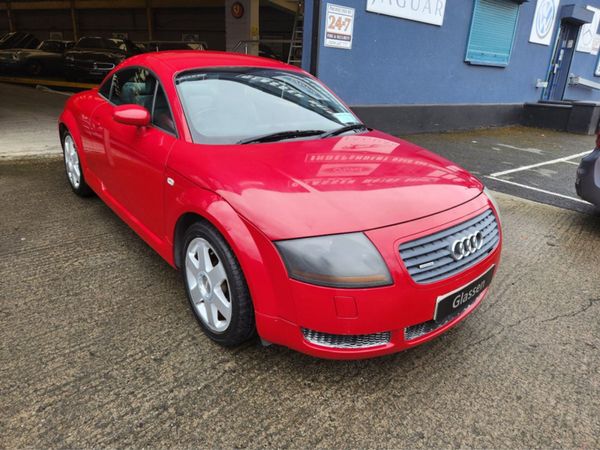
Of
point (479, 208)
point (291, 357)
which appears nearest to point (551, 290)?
point (479, 208)

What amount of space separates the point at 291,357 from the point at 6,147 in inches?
229

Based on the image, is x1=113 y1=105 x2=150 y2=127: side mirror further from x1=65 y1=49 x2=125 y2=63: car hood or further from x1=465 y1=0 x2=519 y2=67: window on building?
x1=65 y1=49 x2=125 y2=63: car hood

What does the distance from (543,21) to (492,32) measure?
2824 millimetres

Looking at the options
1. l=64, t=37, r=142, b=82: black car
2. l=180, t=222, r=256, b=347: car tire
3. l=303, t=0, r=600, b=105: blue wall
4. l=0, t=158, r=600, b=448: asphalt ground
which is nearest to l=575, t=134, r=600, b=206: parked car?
l=0, t=158, r=600, b=448: asphalt ground

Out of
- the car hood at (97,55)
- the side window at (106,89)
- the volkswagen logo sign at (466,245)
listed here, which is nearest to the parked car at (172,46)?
the car hood at (97,55)

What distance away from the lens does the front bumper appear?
1811mm

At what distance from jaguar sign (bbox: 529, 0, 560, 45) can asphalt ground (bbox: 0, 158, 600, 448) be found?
10.8 metres

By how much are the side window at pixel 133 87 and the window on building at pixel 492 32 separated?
27.7ft

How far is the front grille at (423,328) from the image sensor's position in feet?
6.54

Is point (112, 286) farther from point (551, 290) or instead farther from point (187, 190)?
point (551, 290)

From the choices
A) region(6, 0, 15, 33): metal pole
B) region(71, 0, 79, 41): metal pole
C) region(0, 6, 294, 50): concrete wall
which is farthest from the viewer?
region(6, 0, 15, 33): metal pole

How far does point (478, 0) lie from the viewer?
30.8ft

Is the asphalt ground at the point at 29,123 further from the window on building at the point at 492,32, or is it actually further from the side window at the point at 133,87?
the window on building at the point at 492,32

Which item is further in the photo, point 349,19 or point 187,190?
point 349,19
